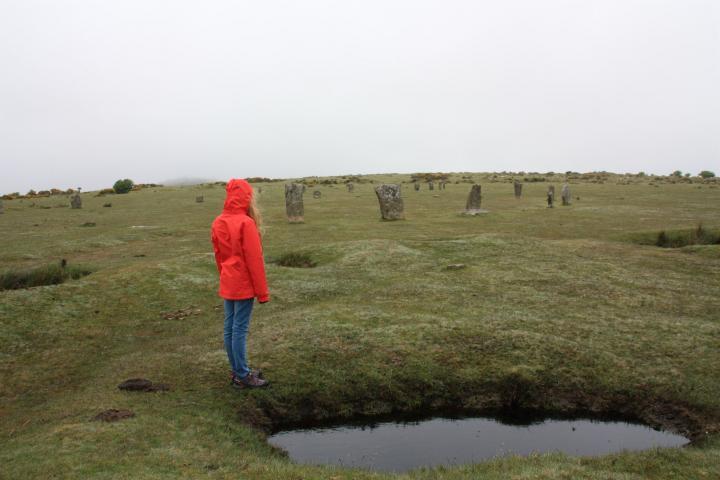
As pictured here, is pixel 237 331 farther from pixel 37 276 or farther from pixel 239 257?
pixel 37 276

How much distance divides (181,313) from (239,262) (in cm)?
623

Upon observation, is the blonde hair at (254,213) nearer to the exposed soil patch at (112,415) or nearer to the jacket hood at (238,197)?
the jacket hood at (238,197)

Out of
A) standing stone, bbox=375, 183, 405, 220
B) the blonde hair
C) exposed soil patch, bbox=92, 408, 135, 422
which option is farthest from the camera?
standing stone, bbox=375, 183, 405, 220

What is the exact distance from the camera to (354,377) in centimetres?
1073

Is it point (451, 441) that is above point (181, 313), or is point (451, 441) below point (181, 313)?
below

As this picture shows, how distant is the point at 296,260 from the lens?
21609mm

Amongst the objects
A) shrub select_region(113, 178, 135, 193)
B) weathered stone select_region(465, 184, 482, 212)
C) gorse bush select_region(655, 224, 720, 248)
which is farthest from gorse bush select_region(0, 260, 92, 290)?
shrub select_region(113, 178, 135, 193)

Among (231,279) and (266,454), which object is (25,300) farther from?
(266,454)

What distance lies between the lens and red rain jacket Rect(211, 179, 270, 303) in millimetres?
9664

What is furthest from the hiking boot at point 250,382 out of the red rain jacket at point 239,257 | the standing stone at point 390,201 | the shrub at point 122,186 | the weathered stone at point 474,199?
the shrub at point 122,186

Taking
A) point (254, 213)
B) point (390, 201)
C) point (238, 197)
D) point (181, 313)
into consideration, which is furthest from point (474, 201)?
point (238, 197)

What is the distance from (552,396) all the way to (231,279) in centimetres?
641

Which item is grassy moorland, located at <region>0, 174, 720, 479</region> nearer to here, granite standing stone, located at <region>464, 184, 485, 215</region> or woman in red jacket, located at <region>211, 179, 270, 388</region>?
woman in red jacket, located at <region>211, 179, 270, 388</region>

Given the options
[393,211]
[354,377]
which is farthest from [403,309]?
[393,211]
